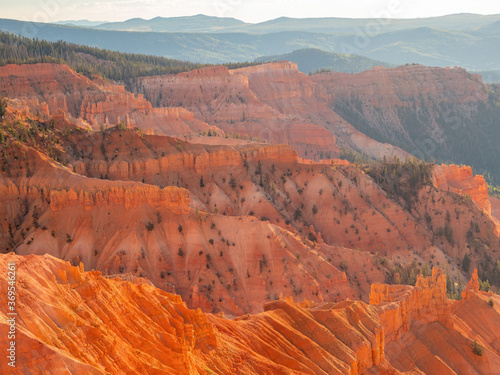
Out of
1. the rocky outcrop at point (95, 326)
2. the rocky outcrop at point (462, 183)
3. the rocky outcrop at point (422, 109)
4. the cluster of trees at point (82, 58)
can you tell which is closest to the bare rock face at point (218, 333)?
the rocky outcrop at point (95, 326)

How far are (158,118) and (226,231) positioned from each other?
182 feet

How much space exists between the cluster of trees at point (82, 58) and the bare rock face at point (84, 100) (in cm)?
746

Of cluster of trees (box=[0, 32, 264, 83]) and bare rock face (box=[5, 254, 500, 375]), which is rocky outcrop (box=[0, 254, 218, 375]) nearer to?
bare rock face (box=[5, 254, 500, 375])

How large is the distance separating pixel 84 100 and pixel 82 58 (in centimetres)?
4154

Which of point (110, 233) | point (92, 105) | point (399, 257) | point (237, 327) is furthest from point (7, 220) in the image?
point (92, 105)

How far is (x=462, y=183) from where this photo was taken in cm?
9431

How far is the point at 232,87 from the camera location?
139 metres

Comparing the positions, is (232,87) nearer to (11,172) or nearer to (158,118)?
(158,118)

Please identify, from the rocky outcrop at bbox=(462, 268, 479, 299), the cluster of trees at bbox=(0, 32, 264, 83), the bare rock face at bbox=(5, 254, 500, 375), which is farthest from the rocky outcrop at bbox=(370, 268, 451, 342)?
the cluster of trees at bbox=(0, 32, 264, 83)

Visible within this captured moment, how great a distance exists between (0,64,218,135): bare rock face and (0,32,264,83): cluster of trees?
746cm

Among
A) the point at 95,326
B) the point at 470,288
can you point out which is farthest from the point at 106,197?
the point at 95,326

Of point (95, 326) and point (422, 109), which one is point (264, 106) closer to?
point (422, 109)

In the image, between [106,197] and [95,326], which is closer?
[95,326]

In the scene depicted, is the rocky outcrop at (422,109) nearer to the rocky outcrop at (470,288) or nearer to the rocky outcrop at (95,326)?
the rocky outcrop at (470,288)
